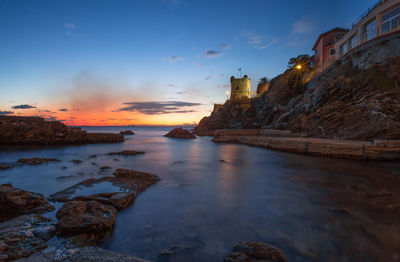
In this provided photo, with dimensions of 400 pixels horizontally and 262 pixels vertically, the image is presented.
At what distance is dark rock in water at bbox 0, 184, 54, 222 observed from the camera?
3.90 m

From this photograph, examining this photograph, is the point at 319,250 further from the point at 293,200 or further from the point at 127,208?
the point at 127,208

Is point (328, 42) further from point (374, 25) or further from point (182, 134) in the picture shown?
point (182, 134)

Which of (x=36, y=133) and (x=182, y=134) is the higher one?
(x=36, y=133)

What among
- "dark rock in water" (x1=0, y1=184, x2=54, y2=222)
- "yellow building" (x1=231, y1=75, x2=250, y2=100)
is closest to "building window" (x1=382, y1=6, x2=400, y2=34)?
"dark rock in water" (x1=0, y1=184, x2=54, y2=222)

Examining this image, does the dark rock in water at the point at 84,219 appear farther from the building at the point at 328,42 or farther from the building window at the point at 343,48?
the building at the point at 328,42

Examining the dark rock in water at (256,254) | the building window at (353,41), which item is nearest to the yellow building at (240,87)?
the building window at (353,41)

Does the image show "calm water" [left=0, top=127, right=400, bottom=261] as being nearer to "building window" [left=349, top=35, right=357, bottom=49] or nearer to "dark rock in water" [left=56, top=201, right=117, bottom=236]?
"dark rock in water" [left=56, top=201, right=117, bottom=236]

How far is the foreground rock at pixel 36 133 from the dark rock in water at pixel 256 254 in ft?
88.6

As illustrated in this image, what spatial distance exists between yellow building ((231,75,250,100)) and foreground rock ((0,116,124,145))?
134 feet

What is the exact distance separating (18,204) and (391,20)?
29.2 m

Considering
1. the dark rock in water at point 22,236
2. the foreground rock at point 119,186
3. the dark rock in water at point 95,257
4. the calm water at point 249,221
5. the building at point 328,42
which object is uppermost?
the building at point 328,42

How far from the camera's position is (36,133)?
2144cm

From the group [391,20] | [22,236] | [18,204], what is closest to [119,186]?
[18,204]

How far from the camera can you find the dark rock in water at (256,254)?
260 cm
